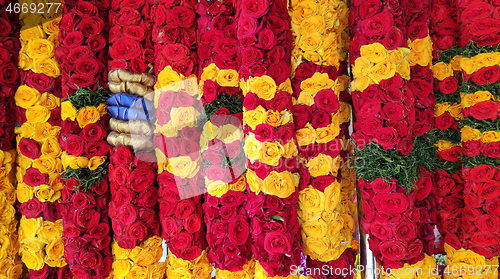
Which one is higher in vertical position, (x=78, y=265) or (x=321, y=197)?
(x=321, y=197)

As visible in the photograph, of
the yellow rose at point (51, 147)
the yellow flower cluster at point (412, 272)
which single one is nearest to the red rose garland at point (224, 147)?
the yellow flower cluster at point (412, 272)

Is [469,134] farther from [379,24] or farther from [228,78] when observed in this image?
[228,78]

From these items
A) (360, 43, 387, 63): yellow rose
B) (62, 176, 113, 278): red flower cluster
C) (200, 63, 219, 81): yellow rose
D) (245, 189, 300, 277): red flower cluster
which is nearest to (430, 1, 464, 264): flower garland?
(360, 43, 387, 63): yellow rose

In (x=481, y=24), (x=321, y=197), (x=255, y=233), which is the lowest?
(x=255, y=233)

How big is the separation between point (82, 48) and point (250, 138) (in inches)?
27.7

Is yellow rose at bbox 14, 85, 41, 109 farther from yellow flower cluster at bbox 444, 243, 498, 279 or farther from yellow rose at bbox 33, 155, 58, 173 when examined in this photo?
yellow flower cluster at bbox 444, 243, 498, 279

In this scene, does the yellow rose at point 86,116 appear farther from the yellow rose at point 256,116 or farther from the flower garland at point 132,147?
the yellow rose at point 256,116

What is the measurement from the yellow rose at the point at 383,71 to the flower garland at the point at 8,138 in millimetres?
1356

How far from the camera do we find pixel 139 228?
1.11 meters

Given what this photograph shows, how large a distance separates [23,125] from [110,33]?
19.3 inches

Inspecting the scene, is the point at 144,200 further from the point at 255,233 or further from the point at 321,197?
the point at 321,197

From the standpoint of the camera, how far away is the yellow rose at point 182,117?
1072 mm

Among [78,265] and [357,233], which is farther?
[357,233]

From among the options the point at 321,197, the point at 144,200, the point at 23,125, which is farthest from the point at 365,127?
the point at 23,125
